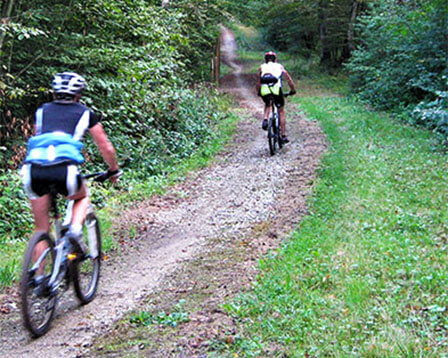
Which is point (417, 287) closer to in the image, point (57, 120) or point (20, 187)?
point (57, 120)

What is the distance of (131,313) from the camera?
A: 472cm

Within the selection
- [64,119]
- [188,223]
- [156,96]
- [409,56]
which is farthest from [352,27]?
[64,119]

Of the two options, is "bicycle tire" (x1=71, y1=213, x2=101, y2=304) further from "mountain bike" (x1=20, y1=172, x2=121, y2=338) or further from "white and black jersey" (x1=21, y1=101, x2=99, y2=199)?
"white and black jersey" (x1=21, y1=101, x2=99, y2=199)

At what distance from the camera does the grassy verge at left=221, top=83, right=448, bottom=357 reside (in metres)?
3.63

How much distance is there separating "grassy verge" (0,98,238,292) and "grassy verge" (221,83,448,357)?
2849 millimetres

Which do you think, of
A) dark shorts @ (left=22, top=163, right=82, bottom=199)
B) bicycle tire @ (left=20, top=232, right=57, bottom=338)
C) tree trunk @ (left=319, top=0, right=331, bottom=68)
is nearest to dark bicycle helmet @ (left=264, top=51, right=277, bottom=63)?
dark shorts @ (left=22, top=163, right=82, bottom=199)

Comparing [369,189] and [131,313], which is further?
[369,189]

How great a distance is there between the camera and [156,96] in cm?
1354

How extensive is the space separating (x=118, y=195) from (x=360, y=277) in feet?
18.6

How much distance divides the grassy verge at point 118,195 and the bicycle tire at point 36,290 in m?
1.51

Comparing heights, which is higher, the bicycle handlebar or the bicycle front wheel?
the bicycle handlebar

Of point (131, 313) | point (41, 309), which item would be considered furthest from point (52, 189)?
point (131, 313)

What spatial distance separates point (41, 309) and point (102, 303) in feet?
2.87

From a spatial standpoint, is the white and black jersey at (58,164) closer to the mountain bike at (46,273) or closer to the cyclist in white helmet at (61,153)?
the cyclist in white helmet at (61,153)
